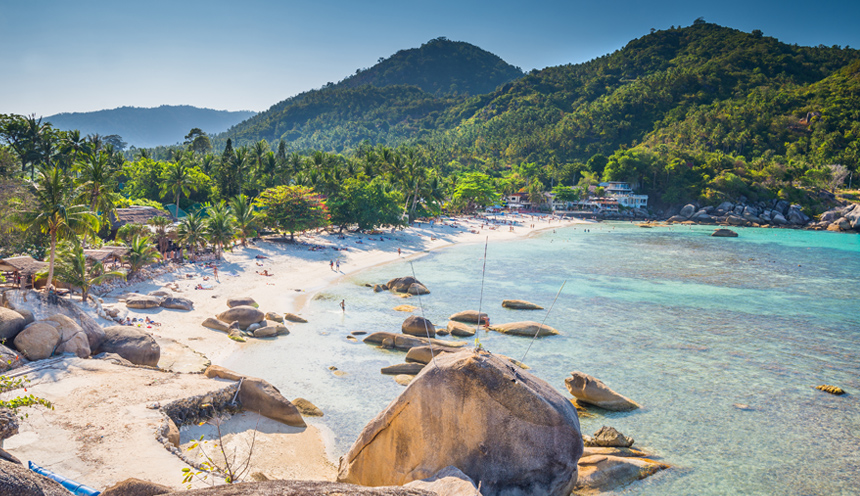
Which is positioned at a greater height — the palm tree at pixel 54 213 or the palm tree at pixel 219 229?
the palm tree at pixel 54 213

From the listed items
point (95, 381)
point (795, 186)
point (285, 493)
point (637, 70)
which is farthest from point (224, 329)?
point (637, 70)

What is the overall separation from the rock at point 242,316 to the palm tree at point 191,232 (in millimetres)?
14745

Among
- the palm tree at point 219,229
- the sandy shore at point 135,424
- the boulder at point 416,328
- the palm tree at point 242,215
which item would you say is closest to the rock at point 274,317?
the sandy shore at point 135,424

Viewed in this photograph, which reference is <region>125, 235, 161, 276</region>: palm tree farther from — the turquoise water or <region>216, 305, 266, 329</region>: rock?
the turquoise water

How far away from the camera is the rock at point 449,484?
6965mm

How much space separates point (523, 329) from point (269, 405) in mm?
14394

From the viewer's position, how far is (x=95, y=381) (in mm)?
13180

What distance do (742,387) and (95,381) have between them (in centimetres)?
2270

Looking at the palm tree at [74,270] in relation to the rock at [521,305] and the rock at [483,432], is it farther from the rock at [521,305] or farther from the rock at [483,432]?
the rock at [521,305]

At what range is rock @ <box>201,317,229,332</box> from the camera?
22594 mm

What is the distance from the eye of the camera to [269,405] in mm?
14125

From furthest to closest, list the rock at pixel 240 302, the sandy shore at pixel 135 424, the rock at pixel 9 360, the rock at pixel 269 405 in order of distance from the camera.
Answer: the rock at pixel 240 302 < the rock at pixel 269 405 < the rock at pixel 9 360 < the sandy shore at pixel 135 424

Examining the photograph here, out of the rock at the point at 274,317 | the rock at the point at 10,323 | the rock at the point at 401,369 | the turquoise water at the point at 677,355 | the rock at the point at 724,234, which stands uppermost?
the rock at the point at 10,323

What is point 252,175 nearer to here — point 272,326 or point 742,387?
point 272,326
